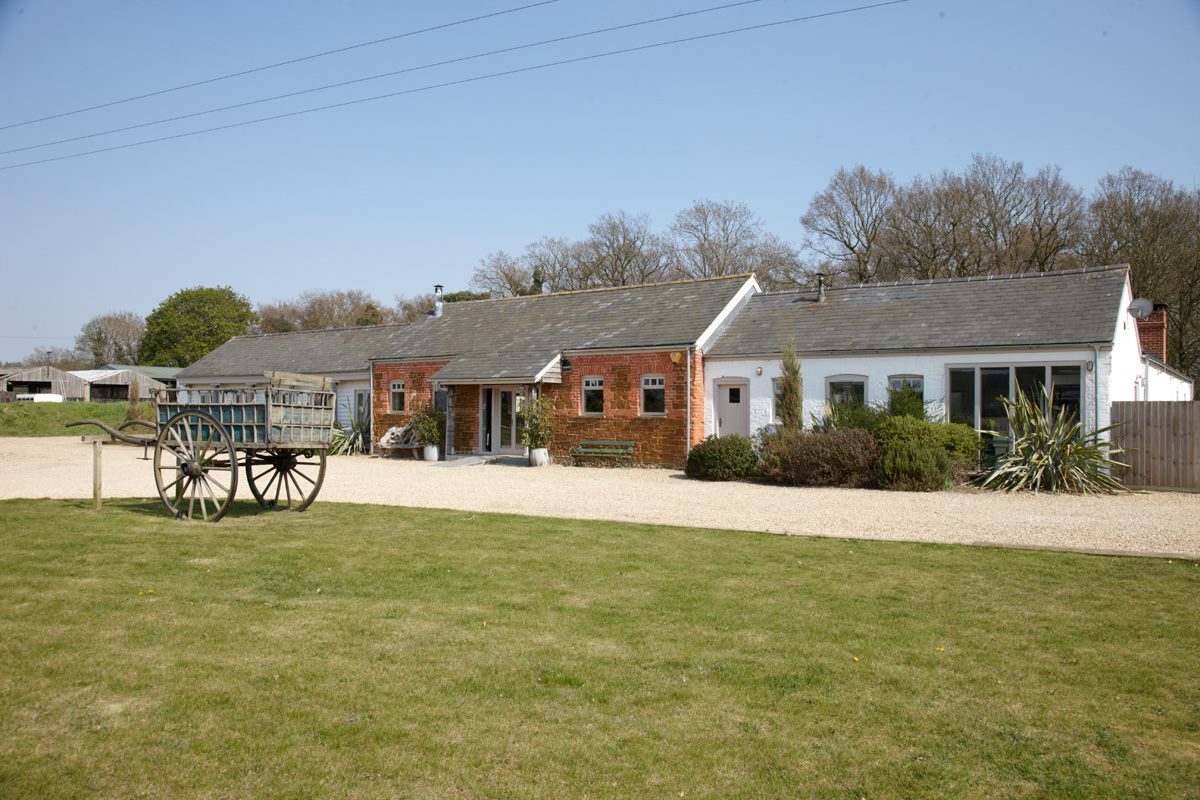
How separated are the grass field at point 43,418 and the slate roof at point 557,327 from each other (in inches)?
771

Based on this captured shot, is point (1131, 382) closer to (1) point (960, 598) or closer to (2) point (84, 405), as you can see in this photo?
(1) point (960, 598)

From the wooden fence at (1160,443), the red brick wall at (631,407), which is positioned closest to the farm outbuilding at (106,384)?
the red brick wall at (631,407)

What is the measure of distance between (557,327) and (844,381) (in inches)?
379

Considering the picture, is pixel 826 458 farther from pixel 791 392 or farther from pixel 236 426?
pixel 236 426

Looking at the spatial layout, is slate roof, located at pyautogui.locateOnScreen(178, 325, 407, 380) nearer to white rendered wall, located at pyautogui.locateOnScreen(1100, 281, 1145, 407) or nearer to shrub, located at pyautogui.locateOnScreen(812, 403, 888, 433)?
shrub, located at pyautogui.locateOnScreen(812, 403, 888, 433)

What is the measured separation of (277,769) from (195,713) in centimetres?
93

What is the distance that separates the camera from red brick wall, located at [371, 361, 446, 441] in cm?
2900

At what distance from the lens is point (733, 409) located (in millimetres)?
23391

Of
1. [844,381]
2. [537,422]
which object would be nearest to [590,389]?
[537,422]

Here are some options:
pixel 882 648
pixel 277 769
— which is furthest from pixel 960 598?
pixel 277 769

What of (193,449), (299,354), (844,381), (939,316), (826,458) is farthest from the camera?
(299,354)

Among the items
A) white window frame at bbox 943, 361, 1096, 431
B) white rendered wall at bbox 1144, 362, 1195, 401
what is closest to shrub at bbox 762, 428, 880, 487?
white window frame at bbox 943, 361, 1096, 431

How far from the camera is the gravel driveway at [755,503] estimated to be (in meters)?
11.5

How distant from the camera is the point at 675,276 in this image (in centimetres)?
5109
